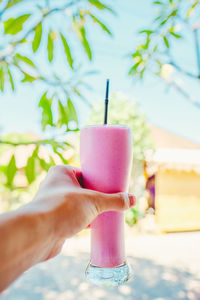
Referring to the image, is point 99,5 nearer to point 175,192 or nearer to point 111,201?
point 111,201

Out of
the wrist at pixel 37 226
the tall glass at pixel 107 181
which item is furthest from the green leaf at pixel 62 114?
the wrist at pixel 37 226

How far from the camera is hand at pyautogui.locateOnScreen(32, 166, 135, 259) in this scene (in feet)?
2.32

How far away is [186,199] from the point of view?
732 cm

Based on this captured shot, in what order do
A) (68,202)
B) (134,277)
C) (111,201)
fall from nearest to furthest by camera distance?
(68,202) → (111,201) → (134,277)

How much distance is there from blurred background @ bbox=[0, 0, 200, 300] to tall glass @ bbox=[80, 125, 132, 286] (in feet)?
0.44

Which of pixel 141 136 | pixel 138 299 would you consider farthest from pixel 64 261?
pixel 141 136

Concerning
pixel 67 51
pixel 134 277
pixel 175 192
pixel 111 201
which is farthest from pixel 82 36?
pixel 175 192

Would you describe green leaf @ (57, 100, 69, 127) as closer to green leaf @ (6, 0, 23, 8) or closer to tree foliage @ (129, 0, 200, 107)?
green leaf @ (6, 0, 23, 8)

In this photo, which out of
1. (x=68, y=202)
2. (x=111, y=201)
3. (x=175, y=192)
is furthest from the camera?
(x=175, y=192)

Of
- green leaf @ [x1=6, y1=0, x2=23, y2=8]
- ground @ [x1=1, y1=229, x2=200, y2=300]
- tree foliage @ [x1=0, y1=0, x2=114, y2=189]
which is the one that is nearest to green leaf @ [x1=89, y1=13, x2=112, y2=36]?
tree foliage @ [x1=0, y1=0, x2=114, y2=189]

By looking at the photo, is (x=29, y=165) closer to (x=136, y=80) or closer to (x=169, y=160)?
(x=136, y=80)

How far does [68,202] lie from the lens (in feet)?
2.41

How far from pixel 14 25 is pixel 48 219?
0.68 metres

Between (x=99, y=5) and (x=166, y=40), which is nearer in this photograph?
(x=99, y=5)
